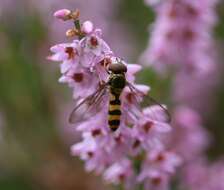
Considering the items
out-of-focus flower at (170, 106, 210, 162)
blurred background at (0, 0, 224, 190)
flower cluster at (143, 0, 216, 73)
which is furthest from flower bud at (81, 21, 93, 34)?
blurred background at (0, 0, 224, 190)

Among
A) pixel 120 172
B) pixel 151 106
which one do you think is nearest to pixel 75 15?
pixel 151 106

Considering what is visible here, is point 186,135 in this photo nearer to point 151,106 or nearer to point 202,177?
point 202,177

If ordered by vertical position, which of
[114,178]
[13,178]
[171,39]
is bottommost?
[114,178]

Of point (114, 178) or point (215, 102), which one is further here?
point (215, 102)

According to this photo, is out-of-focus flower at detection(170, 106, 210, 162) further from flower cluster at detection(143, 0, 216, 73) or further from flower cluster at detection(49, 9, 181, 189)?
flower cluster at detection(49, 9, 181, 189)

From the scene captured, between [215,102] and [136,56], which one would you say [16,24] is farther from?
[215,102]

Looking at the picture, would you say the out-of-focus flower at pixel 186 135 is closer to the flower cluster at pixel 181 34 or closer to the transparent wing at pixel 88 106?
the flower cluster at pixel 181 34

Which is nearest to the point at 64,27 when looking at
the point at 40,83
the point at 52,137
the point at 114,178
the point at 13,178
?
the point at 40,83

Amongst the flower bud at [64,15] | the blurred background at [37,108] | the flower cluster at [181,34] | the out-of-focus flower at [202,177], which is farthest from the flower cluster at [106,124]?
the blurred background at [37,108]
